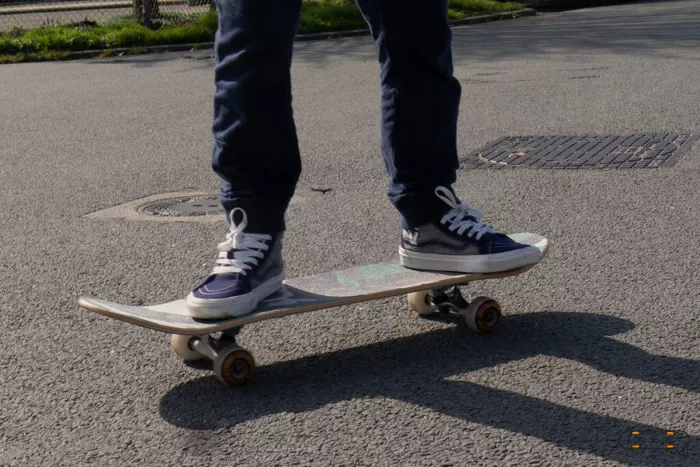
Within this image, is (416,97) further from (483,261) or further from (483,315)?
(483,315)

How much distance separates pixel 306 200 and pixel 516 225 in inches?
45.8

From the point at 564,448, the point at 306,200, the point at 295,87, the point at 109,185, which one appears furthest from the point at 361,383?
the point at 295,87

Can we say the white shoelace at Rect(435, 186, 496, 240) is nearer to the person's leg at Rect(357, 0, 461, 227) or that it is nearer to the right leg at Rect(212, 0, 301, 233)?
the person's leg at Rect(357, 0, 461, 227)

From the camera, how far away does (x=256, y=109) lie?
119 inches

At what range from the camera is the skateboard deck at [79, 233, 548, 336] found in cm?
285

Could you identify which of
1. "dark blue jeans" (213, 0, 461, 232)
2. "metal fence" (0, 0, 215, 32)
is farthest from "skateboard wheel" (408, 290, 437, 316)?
"metal fence" (0, 0, 215, 32)

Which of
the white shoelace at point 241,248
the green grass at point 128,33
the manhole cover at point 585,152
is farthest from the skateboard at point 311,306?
the green grass at point 128,33

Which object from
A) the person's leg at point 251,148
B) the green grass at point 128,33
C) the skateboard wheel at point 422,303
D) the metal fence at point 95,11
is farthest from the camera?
the metal fence at point 95,11

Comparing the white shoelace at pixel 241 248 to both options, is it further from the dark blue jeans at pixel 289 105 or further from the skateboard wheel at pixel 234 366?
the skateboard wheel at pixel 234 366

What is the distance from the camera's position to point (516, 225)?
4.61 metres

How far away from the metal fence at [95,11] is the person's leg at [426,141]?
14.0 metres

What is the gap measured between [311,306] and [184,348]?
1.17 feet

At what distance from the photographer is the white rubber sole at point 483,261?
3.24 metres

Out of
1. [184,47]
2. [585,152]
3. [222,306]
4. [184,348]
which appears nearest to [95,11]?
[184,47]
